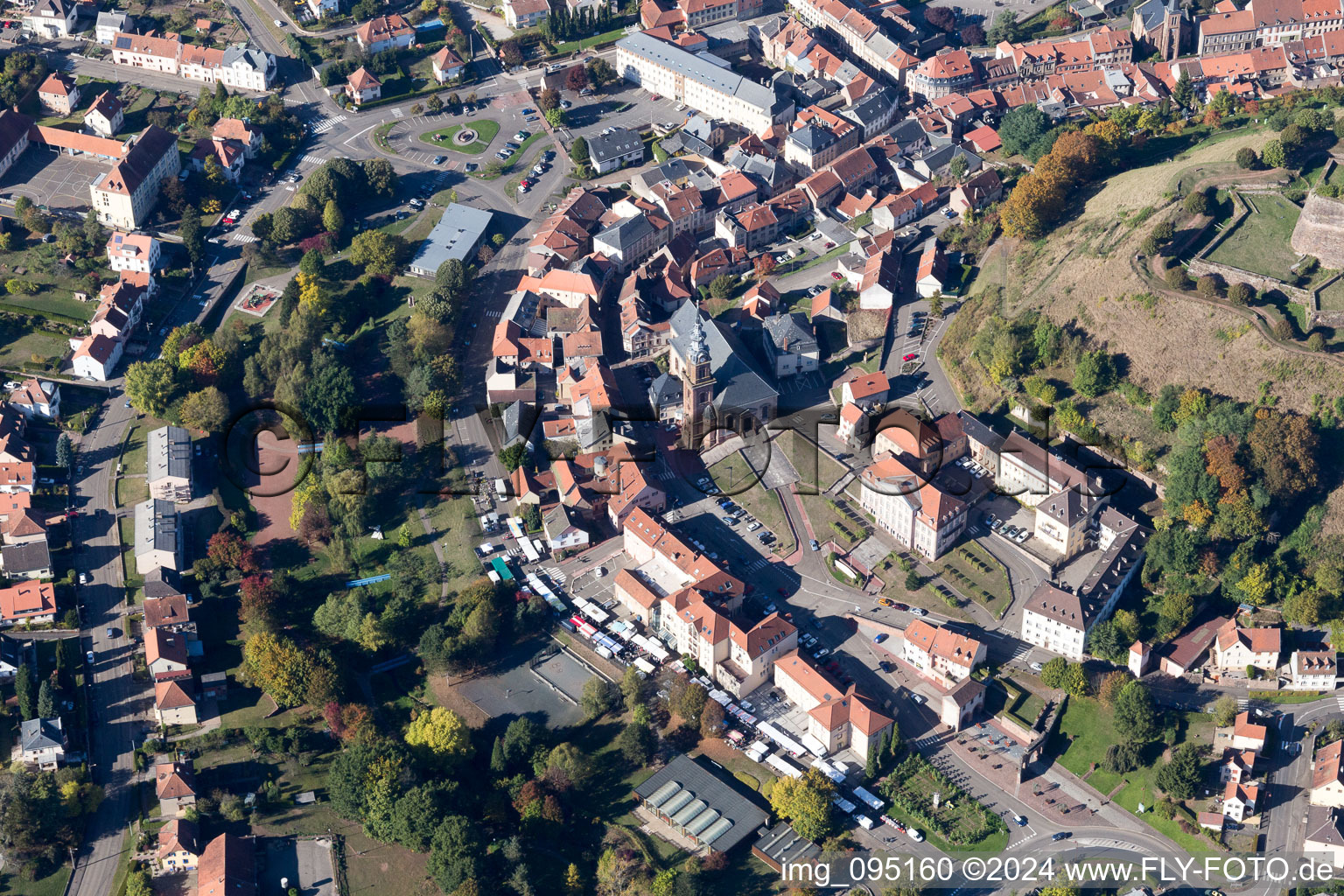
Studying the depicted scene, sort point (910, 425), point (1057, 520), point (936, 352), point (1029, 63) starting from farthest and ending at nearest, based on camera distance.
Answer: point (1029, 63) → point (936, 352) → point (910, 425) → point (1057, 520)

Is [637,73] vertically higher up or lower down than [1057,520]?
higher up

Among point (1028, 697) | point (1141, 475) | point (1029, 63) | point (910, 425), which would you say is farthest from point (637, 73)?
point (1028, 697)

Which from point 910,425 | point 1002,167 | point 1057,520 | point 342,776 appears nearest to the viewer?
point 342,776

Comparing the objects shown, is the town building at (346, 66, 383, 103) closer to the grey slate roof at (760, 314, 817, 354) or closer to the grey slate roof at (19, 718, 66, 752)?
the grey slate roof at (760, 314, 817, 354)

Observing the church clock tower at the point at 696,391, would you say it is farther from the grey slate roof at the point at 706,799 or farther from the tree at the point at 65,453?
the tree at the point at 65,453

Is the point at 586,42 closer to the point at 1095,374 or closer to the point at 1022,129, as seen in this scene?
the point at 1022,129

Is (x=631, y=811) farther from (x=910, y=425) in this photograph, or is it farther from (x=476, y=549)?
(x=910, y=425)

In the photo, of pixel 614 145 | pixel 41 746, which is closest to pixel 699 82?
pixel 614 145
